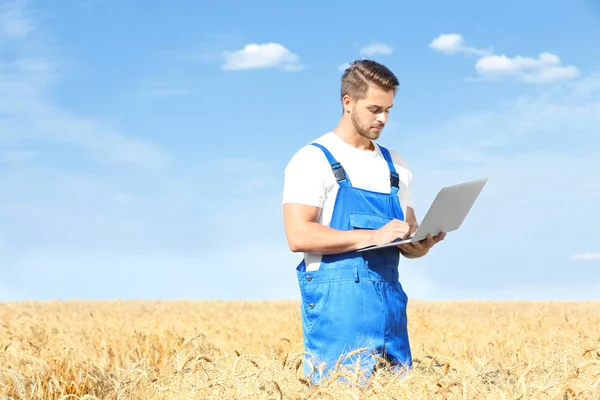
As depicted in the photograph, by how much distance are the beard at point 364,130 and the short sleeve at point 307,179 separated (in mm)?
273

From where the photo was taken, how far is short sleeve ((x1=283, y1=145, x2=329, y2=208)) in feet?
12.2

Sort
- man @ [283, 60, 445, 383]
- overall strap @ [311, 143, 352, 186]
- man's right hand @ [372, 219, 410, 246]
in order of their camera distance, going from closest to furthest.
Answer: man's right hand @ [372, 219, 410, 246], man @ [283, 60, 445, 383], overall strap @ [311, 143, 352, 186]

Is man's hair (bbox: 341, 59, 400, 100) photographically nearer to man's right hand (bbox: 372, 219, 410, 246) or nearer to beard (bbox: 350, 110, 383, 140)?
beard (bbox: 350, 110, 383, 140)

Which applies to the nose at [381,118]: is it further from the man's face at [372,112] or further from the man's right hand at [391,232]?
the man's right hand at [391,232]

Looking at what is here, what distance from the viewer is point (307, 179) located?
12.3 feet

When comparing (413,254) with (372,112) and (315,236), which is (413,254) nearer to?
(315,236)

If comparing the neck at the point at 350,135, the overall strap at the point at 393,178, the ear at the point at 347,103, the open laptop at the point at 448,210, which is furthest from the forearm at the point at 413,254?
the ear at the point at 347,103

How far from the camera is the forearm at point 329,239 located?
357cm

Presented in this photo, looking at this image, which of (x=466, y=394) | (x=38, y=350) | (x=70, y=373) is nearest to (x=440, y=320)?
(x=38, y=350)

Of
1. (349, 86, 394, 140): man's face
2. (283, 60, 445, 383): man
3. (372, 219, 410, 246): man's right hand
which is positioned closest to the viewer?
(372, 219, 410, 246): man's right hand

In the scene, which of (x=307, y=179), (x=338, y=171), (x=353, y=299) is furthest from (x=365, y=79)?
(x=353, y=299)

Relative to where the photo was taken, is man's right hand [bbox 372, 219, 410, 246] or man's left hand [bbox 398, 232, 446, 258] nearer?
man's right hand [bbox 372, 219, 410, 246]

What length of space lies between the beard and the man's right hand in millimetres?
586

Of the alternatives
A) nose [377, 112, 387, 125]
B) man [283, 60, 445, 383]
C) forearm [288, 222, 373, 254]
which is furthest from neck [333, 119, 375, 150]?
forearm [288, 222, 373, 254]
